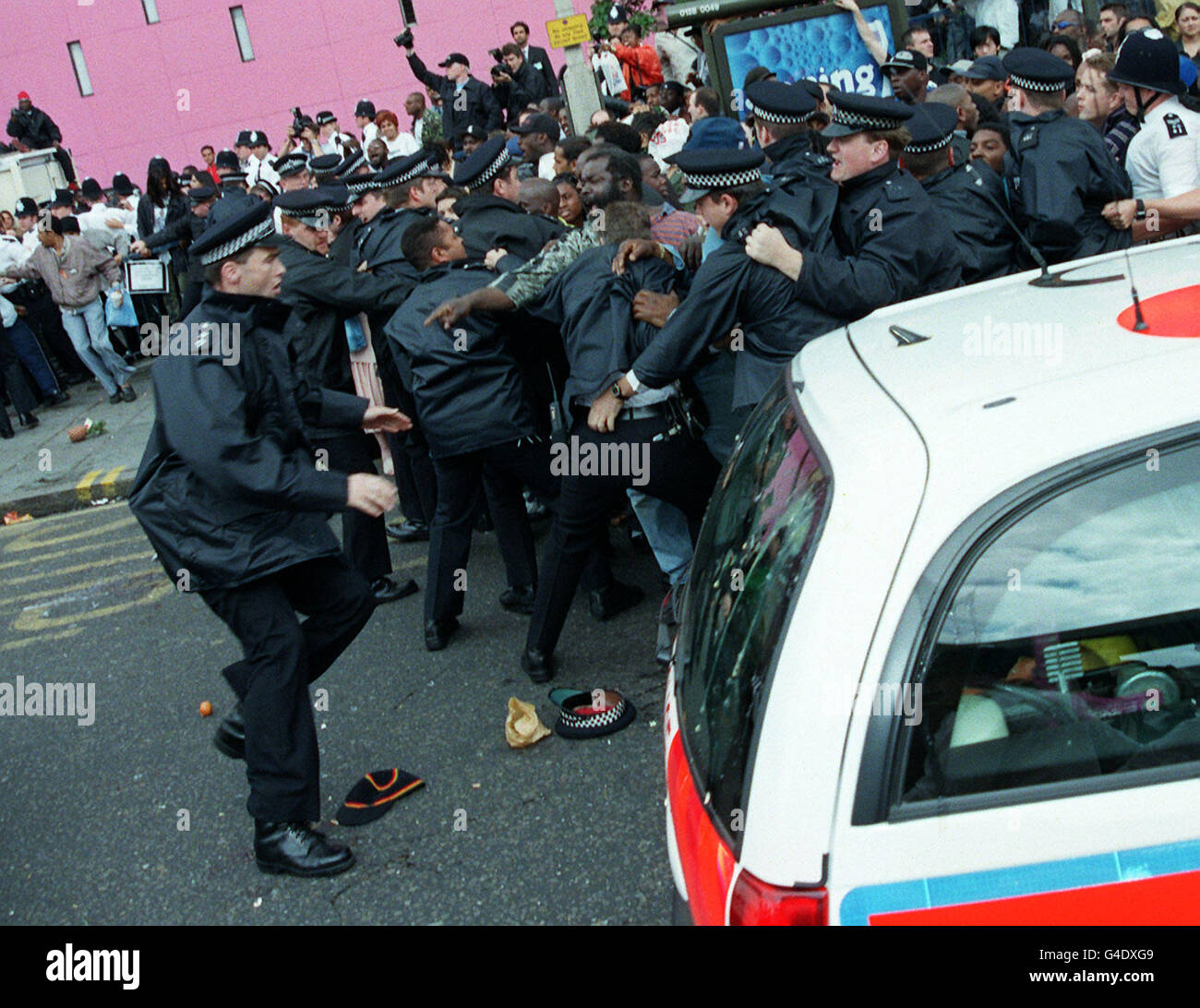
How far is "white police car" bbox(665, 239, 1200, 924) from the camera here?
1.67 m

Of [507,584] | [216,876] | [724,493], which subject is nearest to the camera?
[724,493]

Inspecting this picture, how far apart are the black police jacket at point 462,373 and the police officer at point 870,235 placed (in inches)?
62.3

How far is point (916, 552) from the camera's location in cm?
168

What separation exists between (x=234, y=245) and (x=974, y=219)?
2.74 metres

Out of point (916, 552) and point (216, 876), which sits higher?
point (916, 552)

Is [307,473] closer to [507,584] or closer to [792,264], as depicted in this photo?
[792,264]

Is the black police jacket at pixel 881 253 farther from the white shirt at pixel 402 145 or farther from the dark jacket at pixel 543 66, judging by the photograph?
the dark jacket at pixel 543 66

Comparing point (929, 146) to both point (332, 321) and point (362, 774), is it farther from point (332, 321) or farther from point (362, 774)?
point (362, 774)

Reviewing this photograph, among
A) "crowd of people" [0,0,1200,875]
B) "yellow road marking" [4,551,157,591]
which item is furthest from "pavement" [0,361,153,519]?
"crowd of people" [0,0,1200,875]

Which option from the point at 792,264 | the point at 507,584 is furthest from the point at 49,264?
the point at 792,264

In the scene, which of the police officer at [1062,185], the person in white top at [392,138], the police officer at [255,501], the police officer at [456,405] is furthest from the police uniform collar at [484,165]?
the person in white top at [392,138]

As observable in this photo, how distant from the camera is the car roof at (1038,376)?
1687 mm

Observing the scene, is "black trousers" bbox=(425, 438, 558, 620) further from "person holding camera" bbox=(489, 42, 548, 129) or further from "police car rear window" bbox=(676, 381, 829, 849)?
"person holding camera" bbox=(489, 42, 548, 129)
